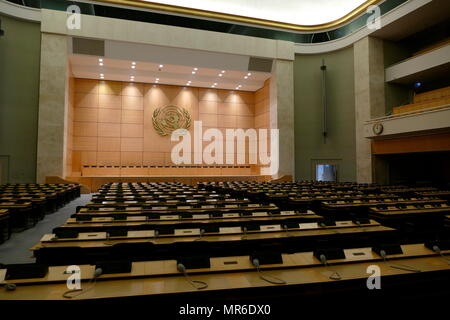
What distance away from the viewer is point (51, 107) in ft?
48.9

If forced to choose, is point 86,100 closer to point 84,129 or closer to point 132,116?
point 84,129

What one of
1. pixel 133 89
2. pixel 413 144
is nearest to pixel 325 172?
pixel 413 144

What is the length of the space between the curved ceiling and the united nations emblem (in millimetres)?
6364

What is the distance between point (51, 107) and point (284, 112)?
12.2 meters

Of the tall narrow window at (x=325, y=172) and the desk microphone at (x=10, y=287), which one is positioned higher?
the tall narrow window at (x=325, y=172)

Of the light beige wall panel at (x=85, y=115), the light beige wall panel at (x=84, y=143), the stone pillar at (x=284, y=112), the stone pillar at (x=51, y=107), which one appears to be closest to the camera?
the stone pillar at (x=51, y=107)

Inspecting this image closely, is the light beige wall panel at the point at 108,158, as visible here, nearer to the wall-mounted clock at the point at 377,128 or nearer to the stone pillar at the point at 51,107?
the stone pillar at the point at 51,107

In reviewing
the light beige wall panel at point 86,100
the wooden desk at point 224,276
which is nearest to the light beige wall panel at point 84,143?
the light beige wall panel at point 86,100

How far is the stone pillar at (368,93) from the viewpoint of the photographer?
15852 mm

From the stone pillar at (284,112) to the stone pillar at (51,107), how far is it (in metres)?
11.2

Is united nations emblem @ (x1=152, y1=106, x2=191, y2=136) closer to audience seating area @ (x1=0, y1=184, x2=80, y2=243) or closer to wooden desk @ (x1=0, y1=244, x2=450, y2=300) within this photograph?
audience seating area @ (x1=0, y1=184, x2=80, y2=243)

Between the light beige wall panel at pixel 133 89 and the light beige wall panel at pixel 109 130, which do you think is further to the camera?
the light beige wall panel at pixel 133 89

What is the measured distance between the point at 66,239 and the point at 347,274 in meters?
3.19
